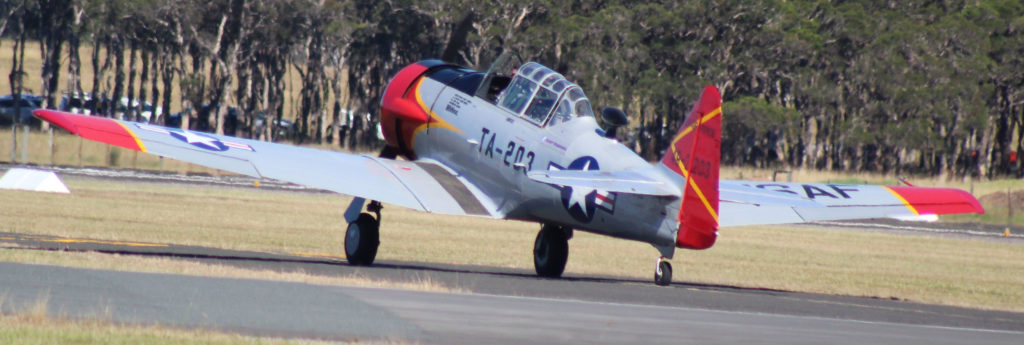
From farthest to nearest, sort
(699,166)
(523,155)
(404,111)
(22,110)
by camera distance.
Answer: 1. (22,110)
2. (404,111)
3. (523,155)
4. (699,166)

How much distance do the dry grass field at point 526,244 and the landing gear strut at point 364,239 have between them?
260 centimetres

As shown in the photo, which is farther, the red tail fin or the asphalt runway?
the red tail fin

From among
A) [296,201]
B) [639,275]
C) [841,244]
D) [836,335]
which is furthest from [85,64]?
[836,335]

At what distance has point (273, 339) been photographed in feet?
25.4

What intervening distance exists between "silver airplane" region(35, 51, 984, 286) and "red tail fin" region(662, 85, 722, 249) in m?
0.01

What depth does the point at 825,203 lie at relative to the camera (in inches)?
Result: 581

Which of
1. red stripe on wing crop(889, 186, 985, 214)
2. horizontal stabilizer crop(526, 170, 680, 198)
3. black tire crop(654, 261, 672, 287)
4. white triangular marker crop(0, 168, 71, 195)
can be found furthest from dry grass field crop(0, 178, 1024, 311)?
black tire crop(654, 261, 672, 287)

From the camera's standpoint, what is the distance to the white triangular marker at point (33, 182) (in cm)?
2845

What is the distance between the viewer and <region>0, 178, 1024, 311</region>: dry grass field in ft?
59.5

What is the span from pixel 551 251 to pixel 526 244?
7520 mm

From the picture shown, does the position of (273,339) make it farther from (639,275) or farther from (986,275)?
(986,275)

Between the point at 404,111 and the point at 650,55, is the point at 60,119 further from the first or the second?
the point at 650,55

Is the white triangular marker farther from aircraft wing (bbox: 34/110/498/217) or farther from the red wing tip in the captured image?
the red wing tip

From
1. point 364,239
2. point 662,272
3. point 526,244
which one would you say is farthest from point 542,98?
point 526,244
